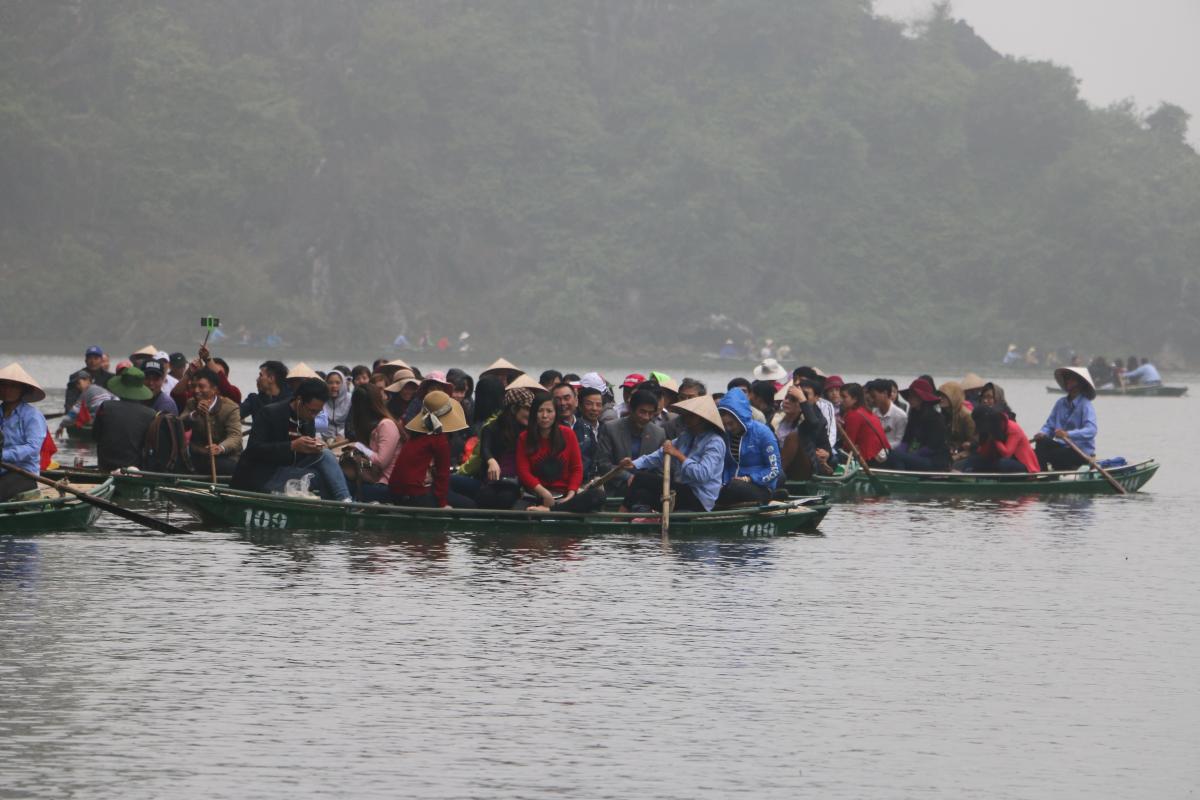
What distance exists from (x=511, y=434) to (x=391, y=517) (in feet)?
4.33

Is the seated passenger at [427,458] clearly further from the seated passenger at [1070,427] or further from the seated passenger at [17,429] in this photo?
the seated passenger at [1070,427]

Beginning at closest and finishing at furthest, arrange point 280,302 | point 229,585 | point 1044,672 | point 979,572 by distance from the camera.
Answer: point 1044,672 < point 229,585 < point 979,572 < point 280,302

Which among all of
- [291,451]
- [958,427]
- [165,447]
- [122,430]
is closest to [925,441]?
[958,427]

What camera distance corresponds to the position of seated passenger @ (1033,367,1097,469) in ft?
86.2

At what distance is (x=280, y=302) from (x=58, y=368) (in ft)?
80.7

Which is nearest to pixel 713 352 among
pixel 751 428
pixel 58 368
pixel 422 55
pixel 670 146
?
pixel 670 146

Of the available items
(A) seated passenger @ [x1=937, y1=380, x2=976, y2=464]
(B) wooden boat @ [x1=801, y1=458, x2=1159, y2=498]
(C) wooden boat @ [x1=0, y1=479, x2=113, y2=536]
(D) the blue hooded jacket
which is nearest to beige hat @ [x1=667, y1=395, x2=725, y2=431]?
(D) the blue hooded jacket

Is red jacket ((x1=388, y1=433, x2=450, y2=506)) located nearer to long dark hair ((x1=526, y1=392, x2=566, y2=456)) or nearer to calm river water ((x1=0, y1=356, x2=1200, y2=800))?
calm river water ((x1=0, y1=356, x2=1200, y2=800))

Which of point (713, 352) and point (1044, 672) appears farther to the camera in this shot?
point (713, 352)

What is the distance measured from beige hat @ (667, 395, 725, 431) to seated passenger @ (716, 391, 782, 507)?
1.67 ft

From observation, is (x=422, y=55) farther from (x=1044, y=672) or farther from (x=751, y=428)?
(x=1044, y=672)

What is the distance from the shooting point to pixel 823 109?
96.6 m

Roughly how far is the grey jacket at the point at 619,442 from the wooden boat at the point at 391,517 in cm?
138

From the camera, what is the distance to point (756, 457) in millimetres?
19391
